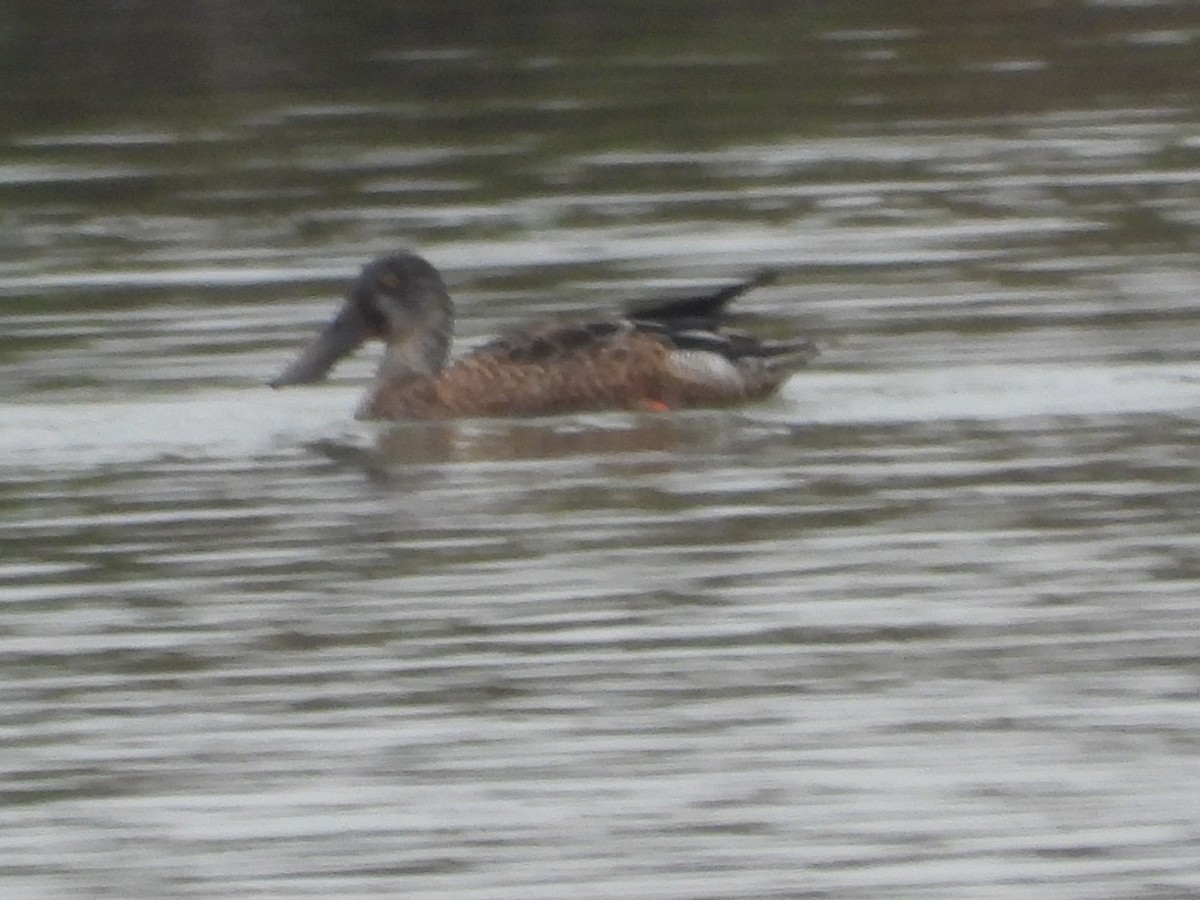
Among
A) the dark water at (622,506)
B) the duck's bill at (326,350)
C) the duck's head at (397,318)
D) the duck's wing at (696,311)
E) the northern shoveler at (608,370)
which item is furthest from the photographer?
the duck's head at (397,318)

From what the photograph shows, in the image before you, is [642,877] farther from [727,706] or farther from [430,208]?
[430,208]

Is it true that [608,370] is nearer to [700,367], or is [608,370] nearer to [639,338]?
[639,338]

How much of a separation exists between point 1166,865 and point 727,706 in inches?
63.4

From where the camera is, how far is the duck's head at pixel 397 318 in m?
14.6

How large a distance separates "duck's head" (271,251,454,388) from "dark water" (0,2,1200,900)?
252mm

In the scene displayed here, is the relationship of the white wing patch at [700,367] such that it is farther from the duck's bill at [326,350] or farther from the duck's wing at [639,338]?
the duck's bill at [326,350]

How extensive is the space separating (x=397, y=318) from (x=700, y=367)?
4.28ft

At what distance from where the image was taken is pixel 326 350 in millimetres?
14609

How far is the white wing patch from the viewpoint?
1394 centimetres

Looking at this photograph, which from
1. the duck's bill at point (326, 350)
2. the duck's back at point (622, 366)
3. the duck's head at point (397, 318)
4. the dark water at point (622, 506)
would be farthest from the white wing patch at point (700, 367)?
the duck's bill at point (326, 350)

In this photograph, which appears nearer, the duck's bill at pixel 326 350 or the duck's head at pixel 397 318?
the duck's bill at pixel 326 350

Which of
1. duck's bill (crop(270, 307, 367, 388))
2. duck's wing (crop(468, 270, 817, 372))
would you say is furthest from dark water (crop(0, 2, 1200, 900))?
duck's wing (crop(468, 270, 817, 372))

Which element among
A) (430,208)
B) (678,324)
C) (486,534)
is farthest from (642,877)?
(430,208)

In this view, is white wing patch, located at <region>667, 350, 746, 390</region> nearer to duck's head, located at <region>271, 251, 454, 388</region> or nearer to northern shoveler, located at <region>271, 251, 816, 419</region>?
northern shoveler, located at <region>271, 251, 816, 419</region>
